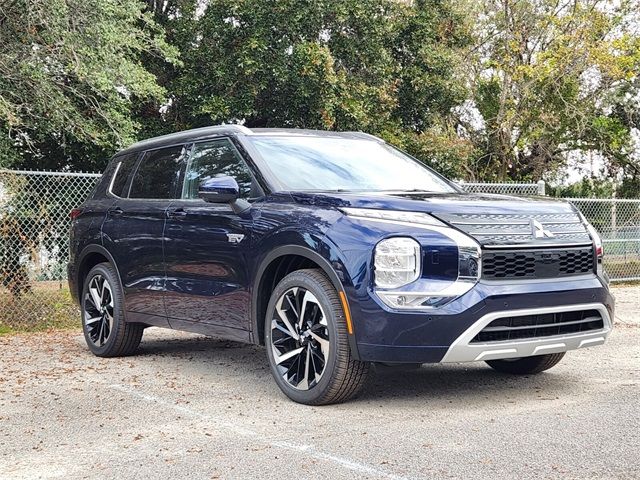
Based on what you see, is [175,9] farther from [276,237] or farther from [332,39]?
[276,237]

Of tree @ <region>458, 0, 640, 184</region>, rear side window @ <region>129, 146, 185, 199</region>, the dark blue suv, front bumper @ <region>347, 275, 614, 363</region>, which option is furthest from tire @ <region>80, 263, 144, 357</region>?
tree @ <region>458, 0, 640, 184</region>

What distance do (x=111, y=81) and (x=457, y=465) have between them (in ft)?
35.9

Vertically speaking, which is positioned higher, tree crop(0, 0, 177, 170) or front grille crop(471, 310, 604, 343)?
tree crop(0, 0, 177, 170)

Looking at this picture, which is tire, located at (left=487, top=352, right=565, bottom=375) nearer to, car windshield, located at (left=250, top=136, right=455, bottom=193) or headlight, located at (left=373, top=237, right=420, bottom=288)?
car windshield, located at (left=250, top=136, right=455, bottom=193)

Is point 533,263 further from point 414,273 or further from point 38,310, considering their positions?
point 38,310

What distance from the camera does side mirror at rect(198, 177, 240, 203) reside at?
600cm

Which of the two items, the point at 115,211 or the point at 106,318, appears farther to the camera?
the point at 106,318

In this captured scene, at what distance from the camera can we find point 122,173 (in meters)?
8.10

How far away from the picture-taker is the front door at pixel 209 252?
613 cm

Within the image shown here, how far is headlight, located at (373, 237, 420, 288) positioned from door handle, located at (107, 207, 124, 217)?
3.37 m

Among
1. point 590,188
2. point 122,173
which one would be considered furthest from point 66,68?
point 590,188

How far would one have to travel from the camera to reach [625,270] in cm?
1609

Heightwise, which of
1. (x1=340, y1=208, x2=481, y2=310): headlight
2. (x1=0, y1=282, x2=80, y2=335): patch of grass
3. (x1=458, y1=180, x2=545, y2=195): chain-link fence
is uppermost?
(x1=458, y1=180, x2=545, y2=195): chain-link fence

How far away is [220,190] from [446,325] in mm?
1986
